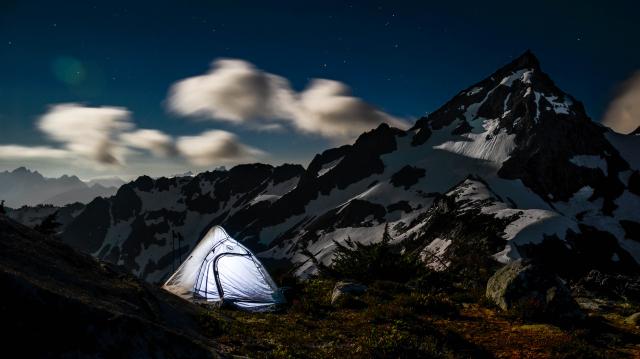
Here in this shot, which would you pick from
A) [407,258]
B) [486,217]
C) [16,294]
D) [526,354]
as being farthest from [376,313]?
[486,217]

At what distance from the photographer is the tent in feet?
53.1

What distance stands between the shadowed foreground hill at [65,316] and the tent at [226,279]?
7561 mm

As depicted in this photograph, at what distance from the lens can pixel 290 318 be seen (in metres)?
13.7

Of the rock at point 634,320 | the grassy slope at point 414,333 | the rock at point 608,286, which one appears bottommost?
the grassy slope at point 414,333

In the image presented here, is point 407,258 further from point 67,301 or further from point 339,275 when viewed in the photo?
point 67,301

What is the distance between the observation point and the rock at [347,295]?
1485 centimetres

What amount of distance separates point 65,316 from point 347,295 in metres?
10.9

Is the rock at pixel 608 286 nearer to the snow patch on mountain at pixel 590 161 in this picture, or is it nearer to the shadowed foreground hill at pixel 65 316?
the shadowed foreground hill at pixel 65 316

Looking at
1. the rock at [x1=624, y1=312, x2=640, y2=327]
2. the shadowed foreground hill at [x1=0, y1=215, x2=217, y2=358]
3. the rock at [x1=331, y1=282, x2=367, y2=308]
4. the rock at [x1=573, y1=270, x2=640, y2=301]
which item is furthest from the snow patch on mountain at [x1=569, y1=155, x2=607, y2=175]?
the shadowed foreground hill at [x1=0, y1=215, x2=217, y2=358]

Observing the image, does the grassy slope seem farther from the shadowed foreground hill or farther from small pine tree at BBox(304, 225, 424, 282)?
small pine tree at BBox(304, 225, 424, 282)

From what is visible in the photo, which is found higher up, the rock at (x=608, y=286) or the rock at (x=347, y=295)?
the rock at (x=608, y=286)

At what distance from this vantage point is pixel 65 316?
555 centimetres

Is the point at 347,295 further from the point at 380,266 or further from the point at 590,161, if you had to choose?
the point at 590,161

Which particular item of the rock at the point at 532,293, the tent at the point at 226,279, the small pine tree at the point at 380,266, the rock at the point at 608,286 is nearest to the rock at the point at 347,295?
the tent at the point at 226,279
